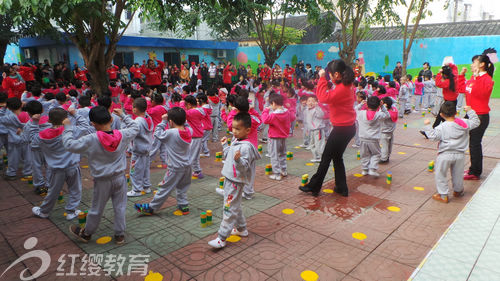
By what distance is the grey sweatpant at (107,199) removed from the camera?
11.7ft

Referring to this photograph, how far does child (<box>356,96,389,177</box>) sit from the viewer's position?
5984mm

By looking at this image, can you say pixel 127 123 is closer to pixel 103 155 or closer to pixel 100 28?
pixel 103 155

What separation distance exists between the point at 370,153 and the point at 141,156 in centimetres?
392

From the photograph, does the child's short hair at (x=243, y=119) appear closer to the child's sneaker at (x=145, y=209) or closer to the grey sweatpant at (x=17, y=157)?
the child's sneaker at (x=145, y=209)

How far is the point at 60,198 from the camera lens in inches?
197

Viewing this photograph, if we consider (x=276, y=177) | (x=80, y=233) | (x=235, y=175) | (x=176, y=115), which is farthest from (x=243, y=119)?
(x=276, y=177)

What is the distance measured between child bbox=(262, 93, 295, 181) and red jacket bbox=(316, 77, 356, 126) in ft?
3.60

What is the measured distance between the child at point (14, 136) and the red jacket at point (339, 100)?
5209 mm

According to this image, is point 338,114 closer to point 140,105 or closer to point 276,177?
point 276,177

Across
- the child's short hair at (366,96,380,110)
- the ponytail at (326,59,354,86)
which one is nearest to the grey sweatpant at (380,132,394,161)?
the child's short hair at (366,96,380,110)

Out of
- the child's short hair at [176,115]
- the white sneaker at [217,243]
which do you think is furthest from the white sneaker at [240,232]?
the child's short hair at [176,115]

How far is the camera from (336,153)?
4898mm

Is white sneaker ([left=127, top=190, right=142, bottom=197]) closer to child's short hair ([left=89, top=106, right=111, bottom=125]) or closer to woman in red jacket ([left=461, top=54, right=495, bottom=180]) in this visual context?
child's short hair ([left=89, top=106, right=111, bottom=125])

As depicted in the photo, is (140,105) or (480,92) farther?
(480,92)
